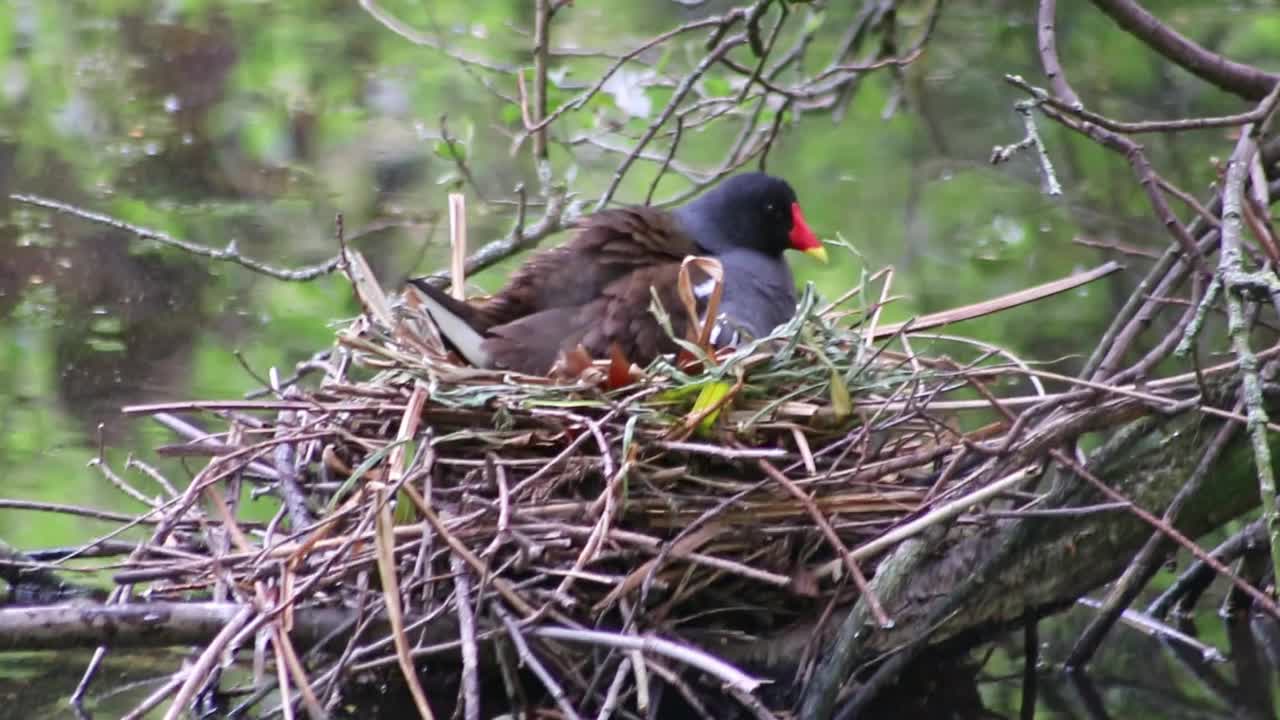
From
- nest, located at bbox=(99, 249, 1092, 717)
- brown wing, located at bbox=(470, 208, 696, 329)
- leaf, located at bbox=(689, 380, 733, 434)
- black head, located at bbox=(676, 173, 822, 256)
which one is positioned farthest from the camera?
black head, located at bbox=(676, 173, 822, 256)

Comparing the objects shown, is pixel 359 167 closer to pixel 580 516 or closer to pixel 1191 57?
pixel 580 516

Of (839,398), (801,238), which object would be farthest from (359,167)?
(839,398)

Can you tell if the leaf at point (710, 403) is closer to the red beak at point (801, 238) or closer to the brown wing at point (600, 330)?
the brown wing at point (600, 330)

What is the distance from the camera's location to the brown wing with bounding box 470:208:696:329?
332 cm

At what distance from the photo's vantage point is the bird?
3139mm

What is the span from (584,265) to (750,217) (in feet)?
2.26

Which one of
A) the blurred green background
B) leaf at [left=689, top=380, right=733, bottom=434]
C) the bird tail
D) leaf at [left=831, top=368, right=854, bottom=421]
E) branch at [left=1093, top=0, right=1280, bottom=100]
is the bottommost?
the blurred green background

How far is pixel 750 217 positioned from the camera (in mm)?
3934

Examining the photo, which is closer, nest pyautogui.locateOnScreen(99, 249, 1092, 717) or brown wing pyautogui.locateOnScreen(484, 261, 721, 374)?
nest pyautogui.locateOnScreen(99, 249, 1092, 717)

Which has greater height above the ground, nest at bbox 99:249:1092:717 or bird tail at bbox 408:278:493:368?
bird tail at bbox 408:278:493:368

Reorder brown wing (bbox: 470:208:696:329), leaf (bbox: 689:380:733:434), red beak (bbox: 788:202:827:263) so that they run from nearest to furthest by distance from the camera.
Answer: leaf (bbox: 689:380:733:434), brown wing (bbox: 470:208:696:329), red beak (bbox: 788:202:827:263)

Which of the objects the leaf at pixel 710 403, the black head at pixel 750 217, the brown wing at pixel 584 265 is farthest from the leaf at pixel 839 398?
the black head at pixel 750 217

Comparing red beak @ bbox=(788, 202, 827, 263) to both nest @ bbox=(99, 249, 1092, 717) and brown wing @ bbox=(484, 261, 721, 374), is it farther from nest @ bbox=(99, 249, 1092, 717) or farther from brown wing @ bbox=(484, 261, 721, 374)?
nest @ bbox=(99, 249, 1092, 717)

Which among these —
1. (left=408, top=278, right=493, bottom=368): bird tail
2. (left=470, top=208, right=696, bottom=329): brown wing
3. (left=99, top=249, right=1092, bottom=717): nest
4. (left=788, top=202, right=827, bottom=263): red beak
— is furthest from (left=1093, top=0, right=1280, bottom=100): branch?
(left=788, top=202, right=827, bottom=263): red beak
